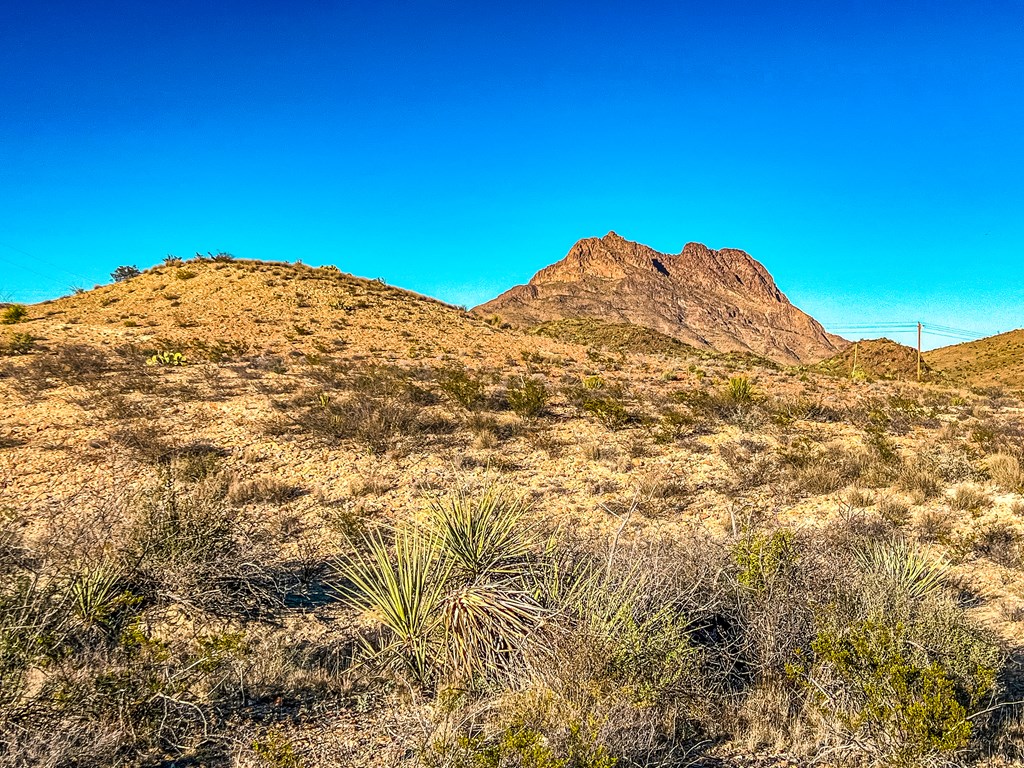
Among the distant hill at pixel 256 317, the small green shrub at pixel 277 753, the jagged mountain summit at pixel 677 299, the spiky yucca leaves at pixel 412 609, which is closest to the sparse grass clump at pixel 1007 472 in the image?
Result: the spiky yucca leaves at pixel 412 609

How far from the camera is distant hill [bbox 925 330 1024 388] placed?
40.1 metres

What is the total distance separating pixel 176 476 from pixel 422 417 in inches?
177

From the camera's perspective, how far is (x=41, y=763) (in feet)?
8.39

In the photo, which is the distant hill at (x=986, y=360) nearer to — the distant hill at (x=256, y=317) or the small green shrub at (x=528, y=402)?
the distant hill at (x=256, y=317)

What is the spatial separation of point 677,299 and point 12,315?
14658cm

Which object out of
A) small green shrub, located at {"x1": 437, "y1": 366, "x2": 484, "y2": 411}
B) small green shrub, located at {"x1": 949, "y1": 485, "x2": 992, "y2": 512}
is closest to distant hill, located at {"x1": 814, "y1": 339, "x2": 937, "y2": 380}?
small green shrub, located at {"x1": 437, "y1": 366, "x2": 484, "y2": 411}

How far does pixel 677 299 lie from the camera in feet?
497

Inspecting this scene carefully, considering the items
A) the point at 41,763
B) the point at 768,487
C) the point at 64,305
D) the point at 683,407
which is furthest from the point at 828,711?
the point at 64,305

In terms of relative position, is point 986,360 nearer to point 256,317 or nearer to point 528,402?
point 528,402

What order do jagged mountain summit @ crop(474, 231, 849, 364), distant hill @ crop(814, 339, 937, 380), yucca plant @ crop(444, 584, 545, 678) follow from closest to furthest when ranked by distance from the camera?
yucca plant @ crop(444, 584, 545, 678), distant hill @ crop(814, 339, 937, 380), jagged mountain summit @ crop(474, 231, 849, 364)

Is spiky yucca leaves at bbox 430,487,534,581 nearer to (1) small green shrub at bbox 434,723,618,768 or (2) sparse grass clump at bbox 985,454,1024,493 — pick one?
(1) small green shrub at bbox 434,723,618,768

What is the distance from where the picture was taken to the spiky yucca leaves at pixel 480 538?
4102mm

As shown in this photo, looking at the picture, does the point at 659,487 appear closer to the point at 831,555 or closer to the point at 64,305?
the point at 831,555

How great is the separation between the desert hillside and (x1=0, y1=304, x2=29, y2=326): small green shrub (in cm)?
1281
